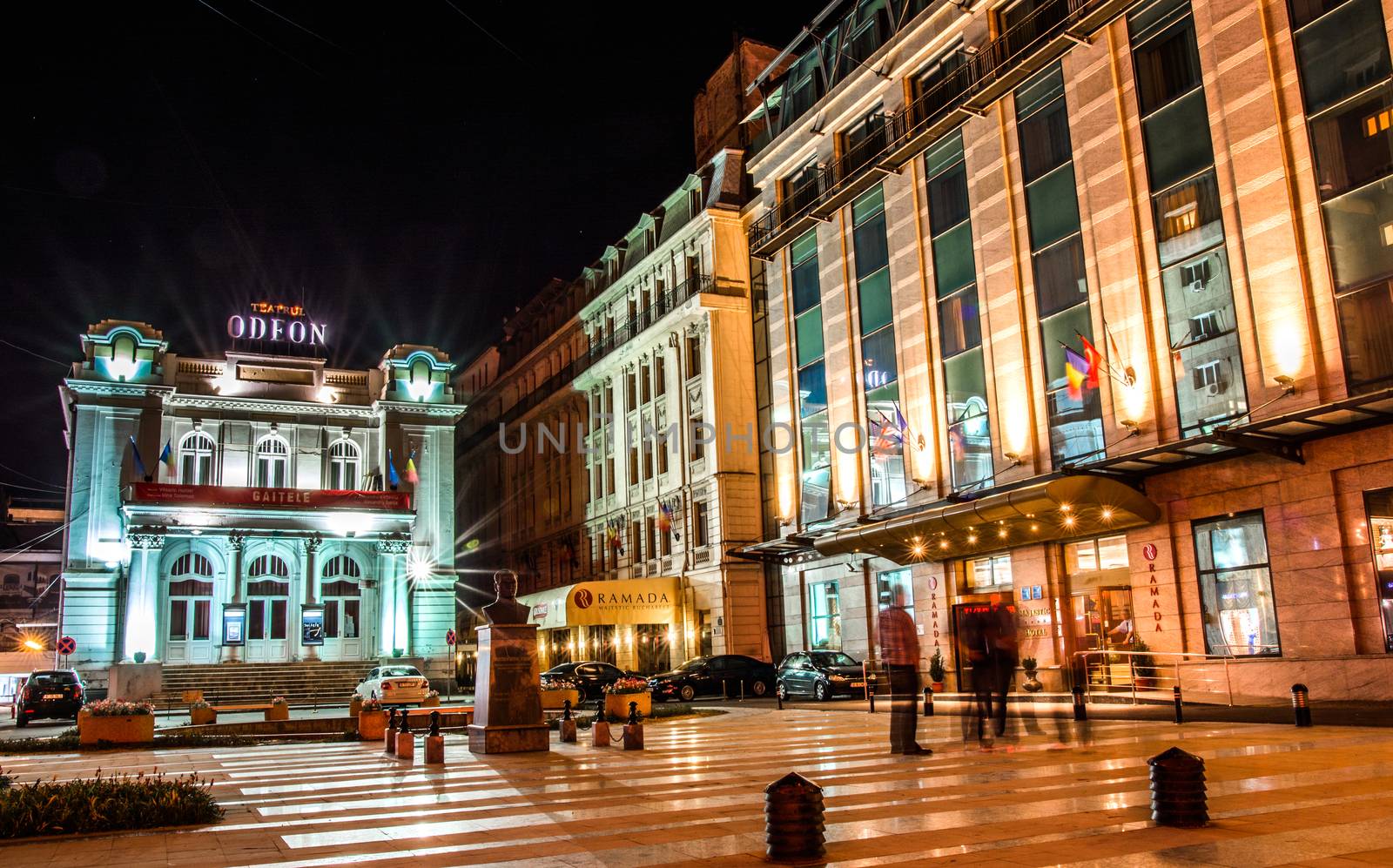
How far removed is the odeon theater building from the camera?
4825cm

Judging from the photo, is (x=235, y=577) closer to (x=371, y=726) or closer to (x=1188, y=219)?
(x=371, y=726)

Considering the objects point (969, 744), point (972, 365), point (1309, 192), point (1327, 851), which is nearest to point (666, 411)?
point (972, 365)

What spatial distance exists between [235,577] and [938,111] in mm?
37486

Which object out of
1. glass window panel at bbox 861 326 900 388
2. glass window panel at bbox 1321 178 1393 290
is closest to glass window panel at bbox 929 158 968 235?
glass window panel at bbox 861 326 900 388

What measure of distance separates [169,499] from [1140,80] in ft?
136

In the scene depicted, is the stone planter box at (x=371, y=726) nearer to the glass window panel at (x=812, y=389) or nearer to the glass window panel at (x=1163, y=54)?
the glass window panel at (x=812, y=389)

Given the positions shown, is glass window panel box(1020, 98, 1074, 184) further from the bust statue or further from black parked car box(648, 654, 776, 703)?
the bust statue

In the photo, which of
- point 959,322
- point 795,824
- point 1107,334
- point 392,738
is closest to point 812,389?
point 959,322

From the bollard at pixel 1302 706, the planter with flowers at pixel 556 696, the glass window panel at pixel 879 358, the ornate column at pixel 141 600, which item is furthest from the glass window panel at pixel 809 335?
the ornate column at pixel 141 600

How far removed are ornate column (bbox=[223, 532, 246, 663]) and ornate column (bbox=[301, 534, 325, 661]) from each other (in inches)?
112

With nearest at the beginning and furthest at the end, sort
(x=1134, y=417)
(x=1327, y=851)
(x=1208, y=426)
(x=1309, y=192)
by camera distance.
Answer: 1. (x=1327, y=851)
2. (x=1309, y=192)
3. (x=1208, y=426)
4. (x=1134, y=417)

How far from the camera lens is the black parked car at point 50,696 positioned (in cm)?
3534

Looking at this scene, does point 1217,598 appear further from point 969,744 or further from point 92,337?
point 92,337

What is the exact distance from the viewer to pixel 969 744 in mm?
15773
